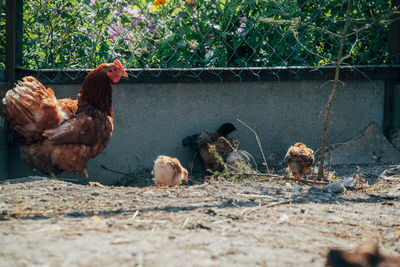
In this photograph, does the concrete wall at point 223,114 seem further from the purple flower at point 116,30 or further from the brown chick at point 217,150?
the purple flower at point 116,30

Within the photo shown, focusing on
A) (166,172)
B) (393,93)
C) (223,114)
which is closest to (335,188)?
(166,172)

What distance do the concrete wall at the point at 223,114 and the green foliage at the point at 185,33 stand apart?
31 centimetres

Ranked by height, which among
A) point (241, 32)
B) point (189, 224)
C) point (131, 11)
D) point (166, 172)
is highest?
point (131, 11)

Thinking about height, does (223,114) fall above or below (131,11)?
below

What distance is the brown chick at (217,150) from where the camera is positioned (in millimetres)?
4887

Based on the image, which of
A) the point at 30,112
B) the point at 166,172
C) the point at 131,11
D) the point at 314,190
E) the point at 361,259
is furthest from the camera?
the point at 131,11

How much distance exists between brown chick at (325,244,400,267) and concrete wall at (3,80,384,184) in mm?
3190

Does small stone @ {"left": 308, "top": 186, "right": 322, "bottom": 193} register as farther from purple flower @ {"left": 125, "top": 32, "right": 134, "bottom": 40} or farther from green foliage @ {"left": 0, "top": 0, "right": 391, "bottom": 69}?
purple flower @ {"left": 125, "top": 32, "right": 134, "bottom": 40}

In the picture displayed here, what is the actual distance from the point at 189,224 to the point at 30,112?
94.8 inches

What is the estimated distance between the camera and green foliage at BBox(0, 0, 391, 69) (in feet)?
15.8

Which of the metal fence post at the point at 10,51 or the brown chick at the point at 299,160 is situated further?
the metal fence post at the point at 10,51

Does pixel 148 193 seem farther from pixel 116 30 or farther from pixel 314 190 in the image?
pixel 116 30

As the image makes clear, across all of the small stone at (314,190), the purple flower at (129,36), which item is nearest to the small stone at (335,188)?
the small stone at (314,190)

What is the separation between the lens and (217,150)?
5.04 meters
